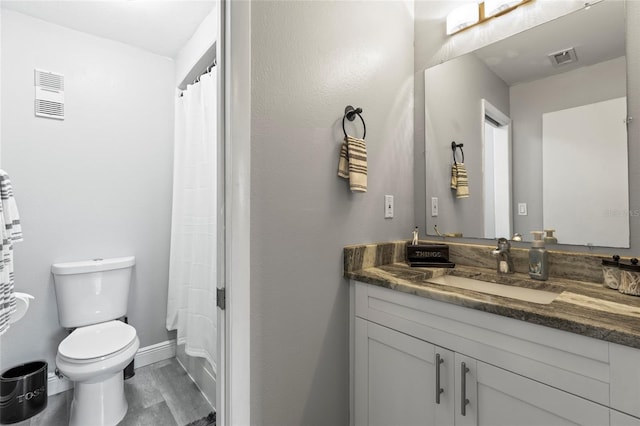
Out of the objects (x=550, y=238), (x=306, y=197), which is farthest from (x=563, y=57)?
(x=306, y=197)

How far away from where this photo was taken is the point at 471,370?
36.0 inches

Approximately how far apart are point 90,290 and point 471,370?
2.27m

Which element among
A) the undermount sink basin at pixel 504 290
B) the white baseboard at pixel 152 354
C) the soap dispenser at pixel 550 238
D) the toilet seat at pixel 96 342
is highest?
the soap dispenser at pixel 550 238

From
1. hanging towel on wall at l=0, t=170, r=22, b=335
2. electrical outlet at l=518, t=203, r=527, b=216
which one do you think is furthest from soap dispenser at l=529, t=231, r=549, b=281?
hanging towel on wall at l=0, t=170, r=22, b=335

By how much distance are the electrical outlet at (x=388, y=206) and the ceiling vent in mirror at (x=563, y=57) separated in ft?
2.95

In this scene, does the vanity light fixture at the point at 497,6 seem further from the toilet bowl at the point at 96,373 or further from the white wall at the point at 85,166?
the toilet bowl at the point at 96,373

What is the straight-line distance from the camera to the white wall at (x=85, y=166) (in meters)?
1.89

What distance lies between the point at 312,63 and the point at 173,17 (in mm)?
1412

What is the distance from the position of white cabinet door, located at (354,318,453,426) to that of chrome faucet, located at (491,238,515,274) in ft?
1.86

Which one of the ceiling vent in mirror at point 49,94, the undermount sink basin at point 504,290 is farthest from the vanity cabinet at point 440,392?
the ceiling vent in mirror at point 49,94

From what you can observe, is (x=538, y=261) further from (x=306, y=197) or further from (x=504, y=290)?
(x=306, y=197)

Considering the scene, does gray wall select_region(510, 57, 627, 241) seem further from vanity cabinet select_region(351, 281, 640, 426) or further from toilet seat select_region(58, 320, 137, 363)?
toilet seat select_region(58, 320, 137, 363)

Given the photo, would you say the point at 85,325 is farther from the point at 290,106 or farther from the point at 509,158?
the point at 509,158

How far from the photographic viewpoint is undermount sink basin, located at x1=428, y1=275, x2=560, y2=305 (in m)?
1.08
